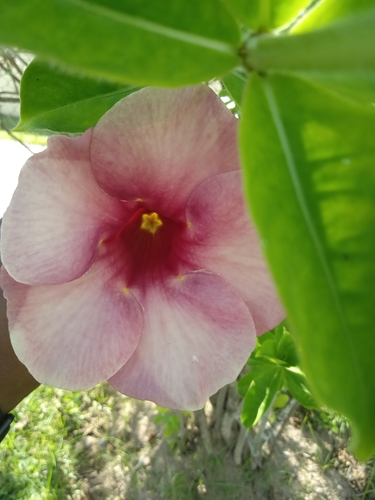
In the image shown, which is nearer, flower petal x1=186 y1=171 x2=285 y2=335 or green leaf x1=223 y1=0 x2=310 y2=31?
green leaf x1=223 y1=0 x2=310 y2=31

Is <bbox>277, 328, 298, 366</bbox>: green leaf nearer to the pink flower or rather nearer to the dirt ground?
the pink flower

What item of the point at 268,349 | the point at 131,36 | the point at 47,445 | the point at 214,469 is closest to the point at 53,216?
the point at 131,36

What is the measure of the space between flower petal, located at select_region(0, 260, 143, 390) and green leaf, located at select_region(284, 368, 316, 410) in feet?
1.92

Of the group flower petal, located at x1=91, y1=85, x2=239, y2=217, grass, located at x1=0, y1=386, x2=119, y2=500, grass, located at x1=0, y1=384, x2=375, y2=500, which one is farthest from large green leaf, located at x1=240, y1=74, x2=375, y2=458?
grass, located at x1=0, y1=386, x2=119, y2=500

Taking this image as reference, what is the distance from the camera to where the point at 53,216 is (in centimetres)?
44

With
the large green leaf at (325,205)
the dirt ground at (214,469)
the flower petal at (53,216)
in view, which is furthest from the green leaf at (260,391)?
the dirt ground at (214,469)

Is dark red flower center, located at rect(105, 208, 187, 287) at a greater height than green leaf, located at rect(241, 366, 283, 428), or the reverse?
dark red flower center, located at rect(105, 208, 187, 287)

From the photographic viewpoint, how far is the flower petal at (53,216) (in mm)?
414

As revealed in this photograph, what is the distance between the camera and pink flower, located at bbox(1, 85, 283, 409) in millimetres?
413

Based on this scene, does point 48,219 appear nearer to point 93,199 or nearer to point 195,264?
point 93,199

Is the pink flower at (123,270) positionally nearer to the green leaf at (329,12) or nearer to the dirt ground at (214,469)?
the green leaf at (329,12)

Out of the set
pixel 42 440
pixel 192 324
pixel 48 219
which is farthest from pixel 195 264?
pixel 42 440

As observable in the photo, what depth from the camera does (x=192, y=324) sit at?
0.51 m

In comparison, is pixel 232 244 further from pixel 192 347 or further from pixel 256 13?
pixel 256 13
